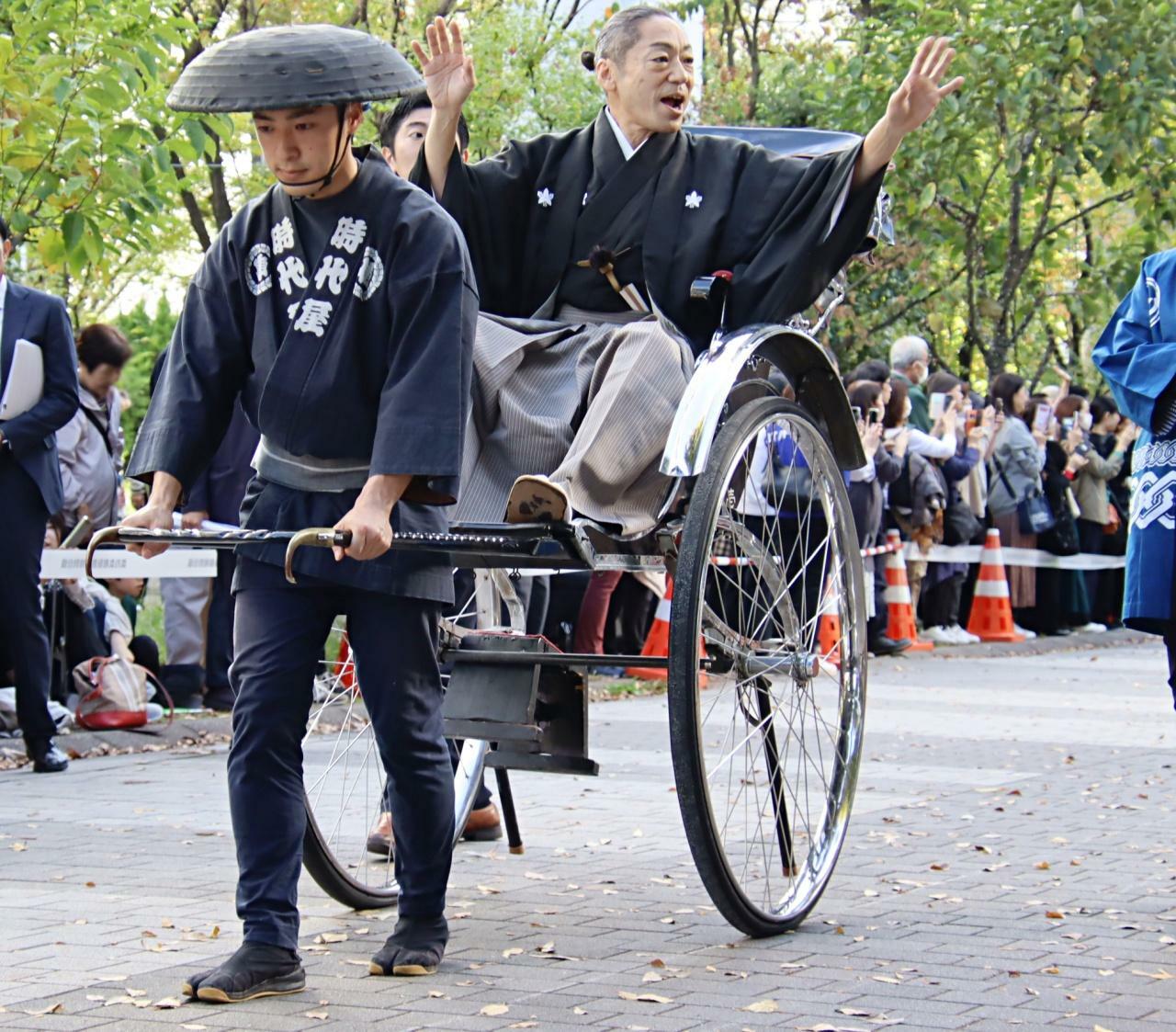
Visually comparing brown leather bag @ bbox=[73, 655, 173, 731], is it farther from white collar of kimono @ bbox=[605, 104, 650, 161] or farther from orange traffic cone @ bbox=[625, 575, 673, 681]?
white collar of kimono @ bbox=[605, 104, 650, 161]

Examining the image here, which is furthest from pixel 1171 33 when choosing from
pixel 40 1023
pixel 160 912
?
pixel 40 1023

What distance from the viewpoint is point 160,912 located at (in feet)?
A: 15.5

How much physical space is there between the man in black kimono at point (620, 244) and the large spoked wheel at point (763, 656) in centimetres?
27

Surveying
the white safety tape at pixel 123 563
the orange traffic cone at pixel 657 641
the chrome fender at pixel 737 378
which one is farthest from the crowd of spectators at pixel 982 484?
the chrome fender at pixel 737 378

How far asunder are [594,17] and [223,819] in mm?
13299

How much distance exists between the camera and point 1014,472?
14.8 m

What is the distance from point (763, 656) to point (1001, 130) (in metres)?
11.4

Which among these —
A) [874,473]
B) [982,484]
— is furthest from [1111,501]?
[874,473]

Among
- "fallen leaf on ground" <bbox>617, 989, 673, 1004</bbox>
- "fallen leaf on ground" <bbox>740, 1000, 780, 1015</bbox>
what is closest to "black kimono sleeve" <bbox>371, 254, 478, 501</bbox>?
"fallen leaf on ground" <bbox>617, 989, 673, 1004</bbox>

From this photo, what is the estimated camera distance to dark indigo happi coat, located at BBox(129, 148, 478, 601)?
3.85 metres

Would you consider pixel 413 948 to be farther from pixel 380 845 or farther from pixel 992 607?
pixel 992 607

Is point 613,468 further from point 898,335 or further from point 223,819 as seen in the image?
point 898,335

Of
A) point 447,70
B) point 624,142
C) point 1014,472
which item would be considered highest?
point 447,70

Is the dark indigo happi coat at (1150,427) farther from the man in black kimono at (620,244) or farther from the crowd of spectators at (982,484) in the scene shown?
the crowd of spectators at (982,484)
